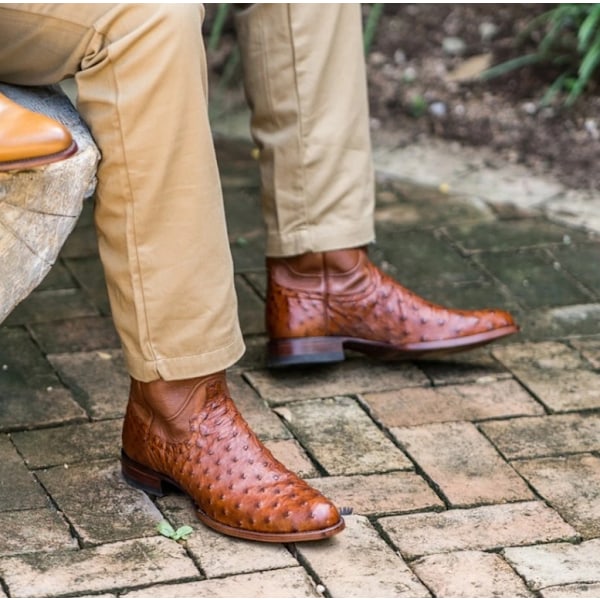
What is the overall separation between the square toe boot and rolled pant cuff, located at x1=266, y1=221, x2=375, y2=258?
2.60ft

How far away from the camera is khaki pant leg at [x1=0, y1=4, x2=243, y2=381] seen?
185 centimetres

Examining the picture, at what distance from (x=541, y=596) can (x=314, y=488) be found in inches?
16.2

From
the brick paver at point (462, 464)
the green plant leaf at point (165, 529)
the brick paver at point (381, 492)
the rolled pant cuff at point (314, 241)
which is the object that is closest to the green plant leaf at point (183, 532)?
the green plant leaf at point (165, 529)

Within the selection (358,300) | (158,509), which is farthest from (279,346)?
(158,509)

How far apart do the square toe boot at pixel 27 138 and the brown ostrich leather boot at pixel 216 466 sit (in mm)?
436

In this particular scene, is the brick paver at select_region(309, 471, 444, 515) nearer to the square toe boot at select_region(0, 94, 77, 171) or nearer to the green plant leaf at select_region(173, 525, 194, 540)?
the green plant leaf at select_region(173, 525, 194, 540)

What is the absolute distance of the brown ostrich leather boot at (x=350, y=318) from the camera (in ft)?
8.16

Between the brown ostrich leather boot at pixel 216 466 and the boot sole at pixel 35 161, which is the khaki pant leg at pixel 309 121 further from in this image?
the boot sole at pixel 35 161

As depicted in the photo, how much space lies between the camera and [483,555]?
192cm

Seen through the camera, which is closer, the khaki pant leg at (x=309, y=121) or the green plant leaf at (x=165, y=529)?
the green plant leaf at (x=165, y=529)

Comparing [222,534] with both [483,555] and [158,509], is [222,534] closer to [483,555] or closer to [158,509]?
[158,509]

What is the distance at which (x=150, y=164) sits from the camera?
1881 mm

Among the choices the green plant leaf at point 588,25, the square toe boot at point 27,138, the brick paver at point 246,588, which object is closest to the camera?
the square toe boot at point 27,138

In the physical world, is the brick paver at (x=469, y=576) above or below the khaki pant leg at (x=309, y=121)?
below
